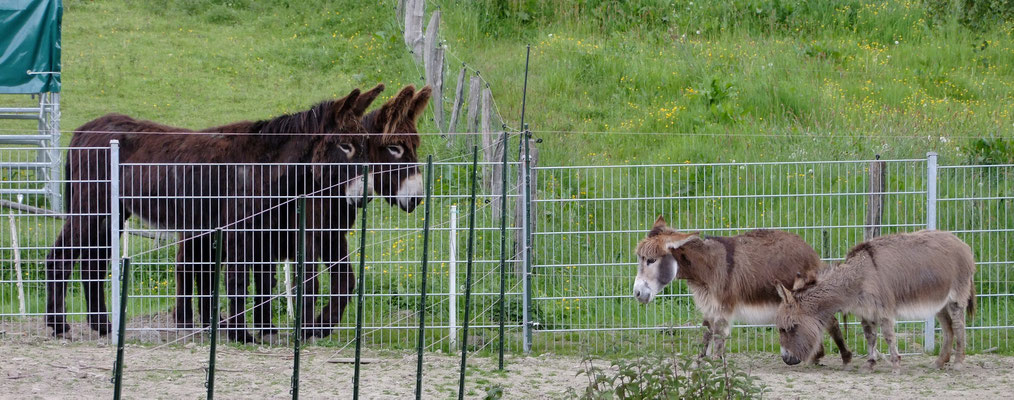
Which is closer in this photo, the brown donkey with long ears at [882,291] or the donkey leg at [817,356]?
the brown donkey with long ears at [882,291]

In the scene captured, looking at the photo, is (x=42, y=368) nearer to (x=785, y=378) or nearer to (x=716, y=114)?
(x=785, y=378)

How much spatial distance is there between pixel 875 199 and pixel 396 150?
4.44 m

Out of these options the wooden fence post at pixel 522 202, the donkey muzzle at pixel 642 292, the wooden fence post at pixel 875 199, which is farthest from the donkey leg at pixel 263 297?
the wooden fence post at pixel 875 199

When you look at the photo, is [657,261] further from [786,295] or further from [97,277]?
[97,277]

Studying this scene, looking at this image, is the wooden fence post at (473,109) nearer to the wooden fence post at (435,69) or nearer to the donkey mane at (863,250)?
the wooden fence post at (435,69)

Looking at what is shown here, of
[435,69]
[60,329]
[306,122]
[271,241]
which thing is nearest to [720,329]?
[271,241]

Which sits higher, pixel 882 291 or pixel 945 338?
pixel 882 291

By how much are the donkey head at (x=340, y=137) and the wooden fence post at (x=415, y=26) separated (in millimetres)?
5921

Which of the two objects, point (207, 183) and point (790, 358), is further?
point (207, 183)

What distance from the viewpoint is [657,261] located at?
8219 mm

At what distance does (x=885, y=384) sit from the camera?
300 inches

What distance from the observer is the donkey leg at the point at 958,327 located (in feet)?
26.8

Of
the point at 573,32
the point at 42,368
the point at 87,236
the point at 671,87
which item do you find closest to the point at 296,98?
the point at 573,32

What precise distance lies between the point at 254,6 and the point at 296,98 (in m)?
6.12
